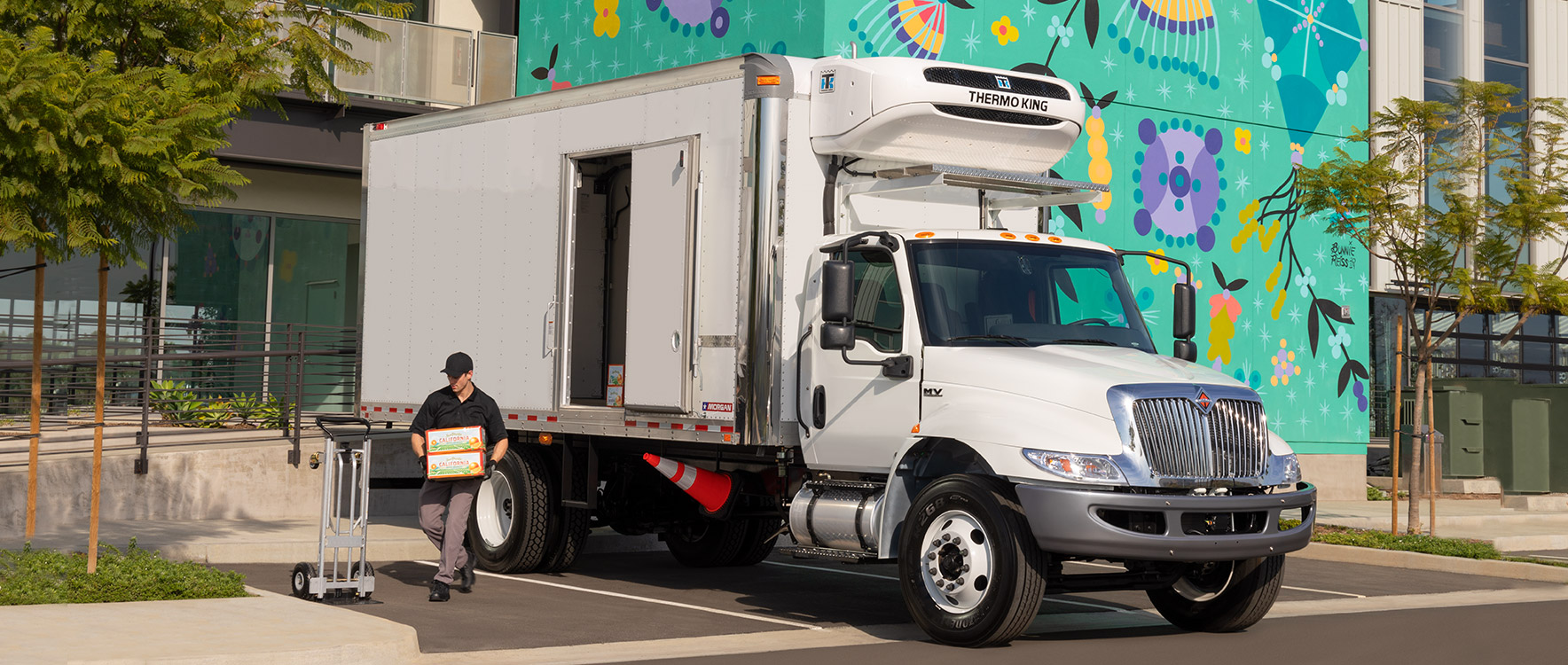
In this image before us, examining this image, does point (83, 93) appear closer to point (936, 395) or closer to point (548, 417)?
point (548, 417)

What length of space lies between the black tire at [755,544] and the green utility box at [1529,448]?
16.3m

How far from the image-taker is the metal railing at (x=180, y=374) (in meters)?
19.1

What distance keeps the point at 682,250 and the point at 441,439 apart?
2.22 metres

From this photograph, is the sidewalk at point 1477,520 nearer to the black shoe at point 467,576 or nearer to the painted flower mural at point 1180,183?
the painted flower mural at point 1180,183

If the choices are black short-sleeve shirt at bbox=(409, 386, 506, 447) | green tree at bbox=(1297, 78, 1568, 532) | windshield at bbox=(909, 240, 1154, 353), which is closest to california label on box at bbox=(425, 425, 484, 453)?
black short-sleeve shirt at bbox=(409, 386, 506, 447)

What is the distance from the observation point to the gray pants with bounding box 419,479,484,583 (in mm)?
11609

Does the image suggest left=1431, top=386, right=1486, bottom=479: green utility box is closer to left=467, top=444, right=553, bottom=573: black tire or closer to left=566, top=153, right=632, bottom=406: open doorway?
left=566, top=153, right=632, bottom=406: open doorway

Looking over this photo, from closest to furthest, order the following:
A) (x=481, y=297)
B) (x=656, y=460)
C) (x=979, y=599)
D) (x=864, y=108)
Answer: (x=979, y=599) → (x=864, y=108) → (x=656, y=460) → (x=481, y=297)

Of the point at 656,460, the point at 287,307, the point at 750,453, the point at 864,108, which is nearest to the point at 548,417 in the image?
the point at 656,460

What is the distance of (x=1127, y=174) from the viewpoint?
22.6 m

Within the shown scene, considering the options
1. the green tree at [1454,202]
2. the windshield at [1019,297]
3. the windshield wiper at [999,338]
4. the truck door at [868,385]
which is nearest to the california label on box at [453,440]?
the truck door at [868,385]

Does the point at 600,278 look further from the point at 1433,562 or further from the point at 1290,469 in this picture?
the point at 1433,562

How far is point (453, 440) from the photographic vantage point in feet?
38.0

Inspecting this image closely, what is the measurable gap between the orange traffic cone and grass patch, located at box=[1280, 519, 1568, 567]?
25.9ft
